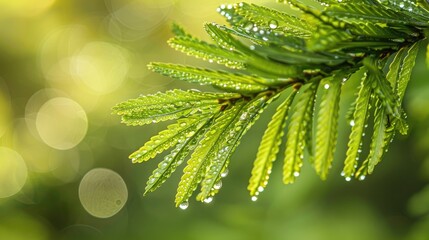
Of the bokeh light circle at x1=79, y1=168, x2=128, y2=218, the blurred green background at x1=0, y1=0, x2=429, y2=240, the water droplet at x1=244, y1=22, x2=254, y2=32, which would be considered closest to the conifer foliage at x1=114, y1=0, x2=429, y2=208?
the water droplet at x1=244, y1=22, x2=254, y2=32

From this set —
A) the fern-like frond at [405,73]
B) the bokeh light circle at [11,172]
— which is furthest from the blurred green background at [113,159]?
the fern-like frond at [405,73]

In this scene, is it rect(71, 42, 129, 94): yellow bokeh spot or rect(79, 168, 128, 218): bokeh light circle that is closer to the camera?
rect(79, 168, 128, 218): bokeh light circle

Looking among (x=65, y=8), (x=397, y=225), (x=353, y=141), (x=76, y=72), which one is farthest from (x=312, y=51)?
(x=76, y=72)

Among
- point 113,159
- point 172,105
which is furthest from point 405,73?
point 113,159

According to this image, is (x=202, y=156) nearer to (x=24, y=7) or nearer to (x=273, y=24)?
(x=273, y=24)

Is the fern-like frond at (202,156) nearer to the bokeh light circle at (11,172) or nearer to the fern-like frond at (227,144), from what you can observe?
the fern-like frond at (227,144)

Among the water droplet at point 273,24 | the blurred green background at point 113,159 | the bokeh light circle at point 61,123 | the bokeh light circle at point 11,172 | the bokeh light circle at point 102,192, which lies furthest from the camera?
the bokeh light circle at point 61,123

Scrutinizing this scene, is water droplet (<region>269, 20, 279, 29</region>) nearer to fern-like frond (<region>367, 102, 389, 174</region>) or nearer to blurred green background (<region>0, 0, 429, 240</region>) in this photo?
fern-like frond (<region>367, 102, 389, 174</region>)
